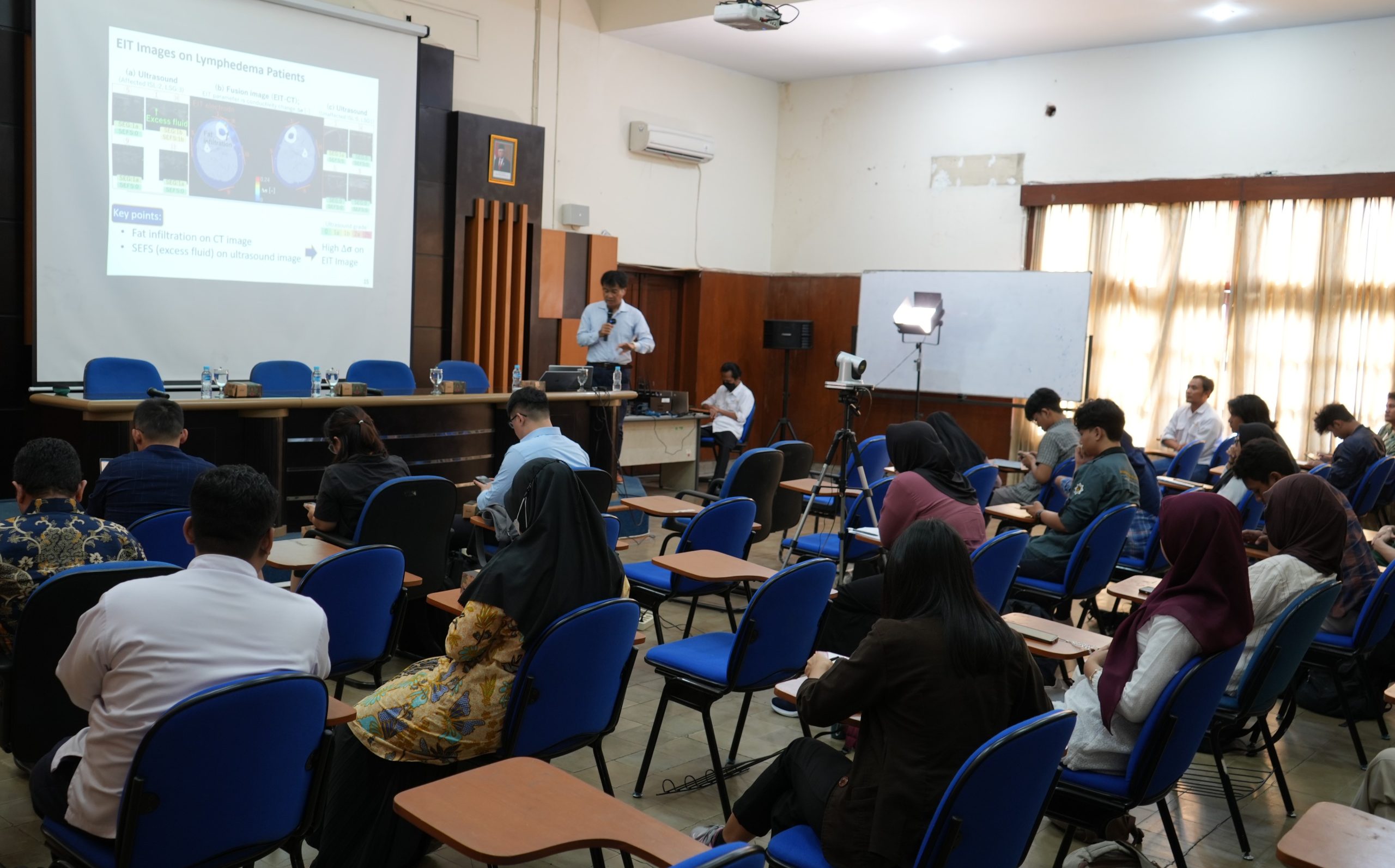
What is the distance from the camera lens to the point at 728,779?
363cm

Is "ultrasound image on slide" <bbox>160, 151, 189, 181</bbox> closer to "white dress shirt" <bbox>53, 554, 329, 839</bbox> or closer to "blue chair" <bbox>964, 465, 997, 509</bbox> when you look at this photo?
"blue chair" <bbox>964, 465, 997, 509</bbox>

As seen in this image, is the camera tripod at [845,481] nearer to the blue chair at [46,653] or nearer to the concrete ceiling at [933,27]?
the blue chair at [46,653]

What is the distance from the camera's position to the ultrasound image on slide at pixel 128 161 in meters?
6.70

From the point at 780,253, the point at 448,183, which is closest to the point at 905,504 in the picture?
the point at 448,183

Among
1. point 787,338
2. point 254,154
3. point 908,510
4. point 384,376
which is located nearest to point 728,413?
point 787,338

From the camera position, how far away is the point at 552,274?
31.7ft

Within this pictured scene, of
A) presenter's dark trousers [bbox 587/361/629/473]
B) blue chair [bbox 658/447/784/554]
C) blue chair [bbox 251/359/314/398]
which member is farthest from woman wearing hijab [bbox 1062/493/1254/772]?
presenter's dark trousers [bbox 587/361/629/473]

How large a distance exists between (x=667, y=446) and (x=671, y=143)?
333 cm

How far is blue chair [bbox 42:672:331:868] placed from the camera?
196cm

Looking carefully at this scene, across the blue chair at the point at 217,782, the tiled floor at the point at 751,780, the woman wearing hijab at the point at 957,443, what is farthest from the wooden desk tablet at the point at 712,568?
the woman wearing hijab at the point at 957,443

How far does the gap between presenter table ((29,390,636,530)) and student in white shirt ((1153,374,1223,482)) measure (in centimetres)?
490

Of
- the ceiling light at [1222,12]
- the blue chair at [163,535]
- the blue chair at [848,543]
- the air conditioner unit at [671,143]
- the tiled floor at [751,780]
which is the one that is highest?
the ceiling light at [1222,12]

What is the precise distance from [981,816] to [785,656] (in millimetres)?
1395

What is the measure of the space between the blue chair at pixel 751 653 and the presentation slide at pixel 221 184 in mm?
5157
